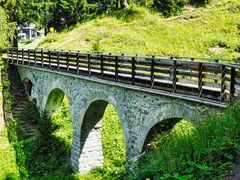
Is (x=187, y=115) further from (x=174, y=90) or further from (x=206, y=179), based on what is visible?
(x=206, y=179)

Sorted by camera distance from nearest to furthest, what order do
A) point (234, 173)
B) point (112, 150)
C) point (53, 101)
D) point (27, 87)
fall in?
point (234, 173) < point (112, 150) < point (53, 101) < point (27, 87)

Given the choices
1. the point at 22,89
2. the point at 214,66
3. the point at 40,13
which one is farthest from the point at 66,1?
the point at 214,66

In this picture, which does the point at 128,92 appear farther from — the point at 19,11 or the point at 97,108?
the point at 19,11

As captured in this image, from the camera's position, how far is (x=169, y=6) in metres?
36.1

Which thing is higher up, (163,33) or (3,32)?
(3,32)

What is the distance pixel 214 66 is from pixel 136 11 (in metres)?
28.8

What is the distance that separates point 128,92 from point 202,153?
6.48 meters

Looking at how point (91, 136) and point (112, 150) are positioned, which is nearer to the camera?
point (91, 136)

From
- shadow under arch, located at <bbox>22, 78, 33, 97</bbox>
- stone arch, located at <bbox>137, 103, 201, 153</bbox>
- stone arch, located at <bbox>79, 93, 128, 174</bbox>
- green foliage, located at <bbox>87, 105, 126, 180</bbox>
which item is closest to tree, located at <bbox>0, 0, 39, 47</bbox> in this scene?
shadow under arch, located at <bbox>22, 78, 33, 97</bbox>

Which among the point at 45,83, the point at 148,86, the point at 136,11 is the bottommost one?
the point at 45,83

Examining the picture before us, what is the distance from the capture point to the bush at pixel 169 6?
35.7 meters

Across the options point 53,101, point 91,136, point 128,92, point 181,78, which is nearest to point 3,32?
point 53,101

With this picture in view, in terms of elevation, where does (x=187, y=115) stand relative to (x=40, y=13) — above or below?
below

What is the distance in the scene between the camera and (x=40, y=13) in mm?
40500
